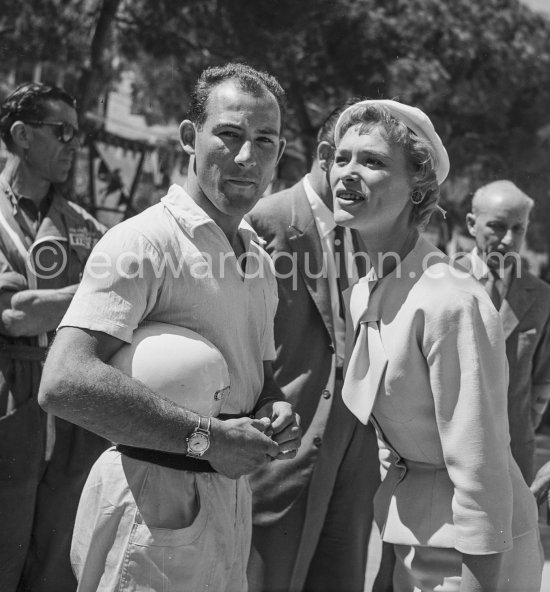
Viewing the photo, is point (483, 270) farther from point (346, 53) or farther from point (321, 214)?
point (346, 53)

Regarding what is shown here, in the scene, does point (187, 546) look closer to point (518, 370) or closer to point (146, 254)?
point (146, 254)

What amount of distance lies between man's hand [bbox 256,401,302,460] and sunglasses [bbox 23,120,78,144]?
2021mm

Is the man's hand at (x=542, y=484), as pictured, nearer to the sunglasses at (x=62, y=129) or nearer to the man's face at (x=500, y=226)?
the man's face at (x=500, y=226)

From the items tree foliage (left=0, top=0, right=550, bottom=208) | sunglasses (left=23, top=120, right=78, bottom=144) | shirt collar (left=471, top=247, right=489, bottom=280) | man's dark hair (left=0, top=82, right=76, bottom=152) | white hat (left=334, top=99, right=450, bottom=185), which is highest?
tree foliage (left=0, top=0, right=550, bottom=208)

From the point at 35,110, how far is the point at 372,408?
2.36m

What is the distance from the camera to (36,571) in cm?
366

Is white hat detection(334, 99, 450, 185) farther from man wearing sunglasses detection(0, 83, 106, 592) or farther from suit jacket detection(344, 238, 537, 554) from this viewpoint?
man wearing sunglasses detection(0, 83, 106, 592)

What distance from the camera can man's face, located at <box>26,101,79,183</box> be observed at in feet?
12.4

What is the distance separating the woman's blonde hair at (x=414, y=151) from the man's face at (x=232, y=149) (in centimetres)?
27

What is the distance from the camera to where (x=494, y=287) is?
4.37 m

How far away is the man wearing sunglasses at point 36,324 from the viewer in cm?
344

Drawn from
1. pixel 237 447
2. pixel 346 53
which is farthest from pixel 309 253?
pixel 346 53

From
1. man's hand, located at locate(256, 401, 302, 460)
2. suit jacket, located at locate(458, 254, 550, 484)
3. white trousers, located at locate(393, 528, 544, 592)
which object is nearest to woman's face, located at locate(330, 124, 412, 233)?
man's hand, located at locate(256, 401, 302, 460)

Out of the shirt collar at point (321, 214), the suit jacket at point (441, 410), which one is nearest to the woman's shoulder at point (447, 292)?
the suit jacket at point (441, 410)
